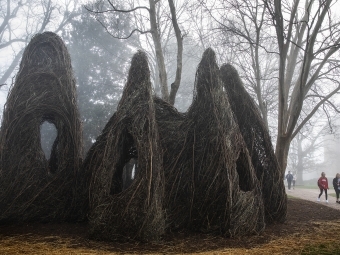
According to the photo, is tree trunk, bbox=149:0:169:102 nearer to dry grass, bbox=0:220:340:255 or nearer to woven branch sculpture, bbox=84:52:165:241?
woven branch sculpture, bbox=84:52:165:241

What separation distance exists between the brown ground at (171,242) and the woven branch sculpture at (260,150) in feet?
1.61

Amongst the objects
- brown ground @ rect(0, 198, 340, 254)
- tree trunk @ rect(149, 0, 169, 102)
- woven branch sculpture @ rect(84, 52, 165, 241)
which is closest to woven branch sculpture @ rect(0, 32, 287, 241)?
woven branch sculpture @ rect(84, 52, 165, 241)

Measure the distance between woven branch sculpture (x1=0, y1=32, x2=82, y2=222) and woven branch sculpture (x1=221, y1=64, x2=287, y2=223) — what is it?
3394 millimetres

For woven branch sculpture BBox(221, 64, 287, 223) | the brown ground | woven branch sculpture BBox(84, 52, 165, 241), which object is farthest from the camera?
woven branch sculpture BBox(221, 64, 287, 223)

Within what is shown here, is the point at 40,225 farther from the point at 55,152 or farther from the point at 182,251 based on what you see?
the point at 182,251

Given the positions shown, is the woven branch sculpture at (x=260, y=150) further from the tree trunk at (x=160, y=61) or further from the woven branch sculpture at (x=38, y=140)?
the woven branch sculpture at (x=38, y=140)

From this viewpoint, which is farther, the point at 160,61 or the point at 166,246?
the point at 160,61

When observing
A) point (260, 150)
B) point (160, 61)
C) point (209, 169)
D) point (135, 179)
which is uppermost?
point (160, 61)

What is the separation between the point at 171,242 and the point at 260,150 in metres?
2.96

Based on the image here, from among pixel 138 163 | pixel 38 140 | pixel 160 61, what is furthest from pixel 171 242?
pixel 160 61

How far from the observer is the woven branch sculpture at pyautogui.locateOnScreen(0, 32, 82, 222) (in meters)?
5.70

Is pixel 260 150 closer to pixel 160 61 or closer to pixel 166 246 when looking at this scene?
pixel 166 246

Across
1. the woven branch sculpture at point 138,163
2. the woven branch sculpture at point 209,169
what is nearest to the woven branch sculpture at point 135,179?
the woven branch sculpture at point 138,163

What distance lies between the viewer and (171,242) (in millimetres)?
5023
